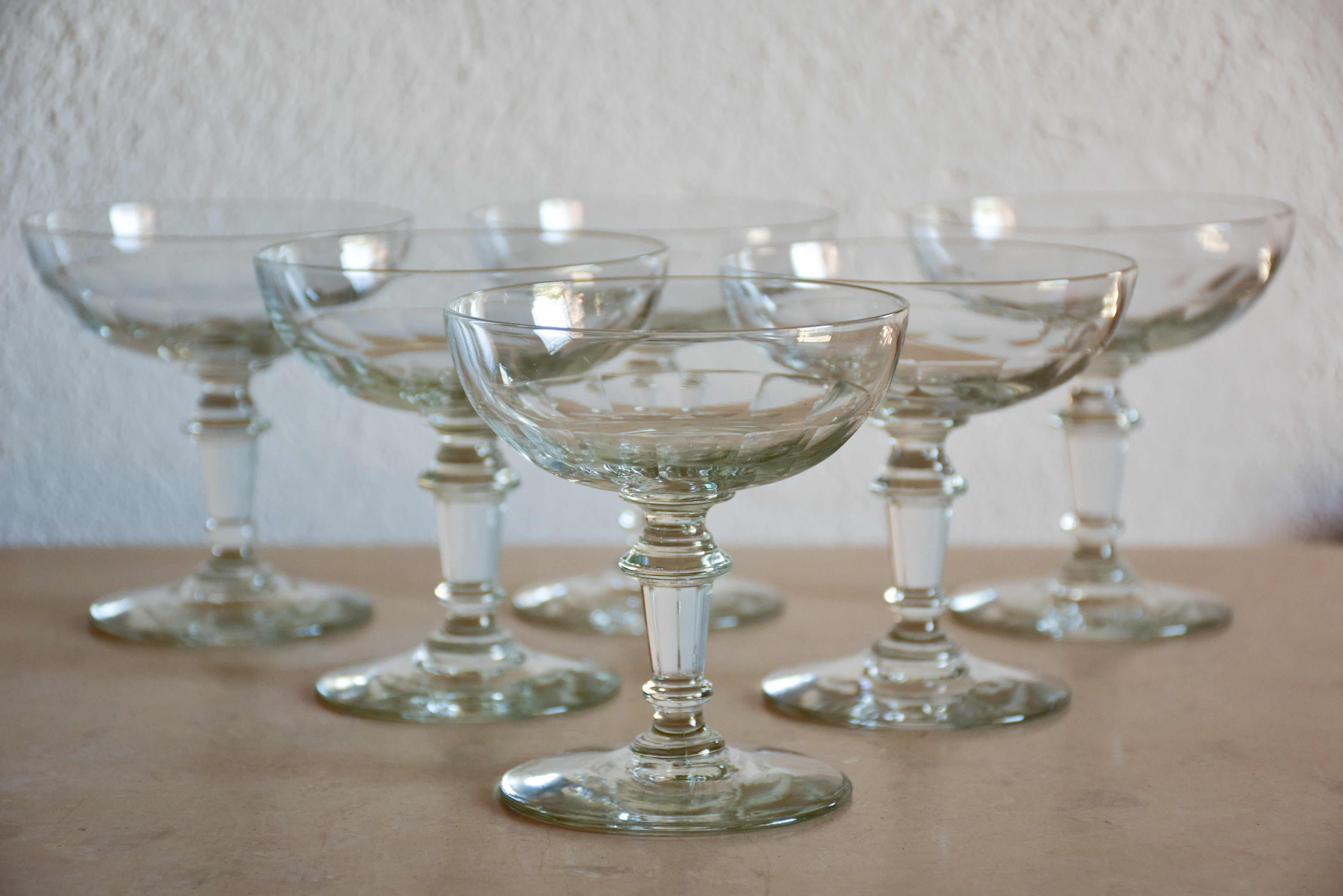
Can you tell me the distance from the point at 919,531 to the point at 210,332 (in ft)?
1.28

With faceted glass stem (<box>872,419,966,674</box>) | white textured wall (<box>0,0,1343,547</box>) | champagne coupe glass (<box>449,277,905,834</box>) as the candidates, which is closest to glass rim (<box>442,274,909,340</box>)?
champagne coupe glass (<box>449,277,905,834</box>)

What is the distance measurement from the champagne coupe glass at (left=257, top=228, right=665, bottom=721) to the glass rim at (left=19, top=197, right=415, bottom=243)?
0.07 meters

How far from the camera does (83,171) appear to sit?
1.36 metres

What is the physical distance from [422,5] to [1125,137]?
631mm

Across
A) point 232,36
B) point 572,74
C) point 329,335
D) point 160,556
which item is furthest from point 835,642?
point 232,36

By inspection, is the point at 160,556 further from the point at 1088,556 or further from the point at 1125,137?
the point at 1125,137

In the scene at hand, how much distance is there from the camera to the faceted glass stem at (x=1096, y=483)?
0.90 metres

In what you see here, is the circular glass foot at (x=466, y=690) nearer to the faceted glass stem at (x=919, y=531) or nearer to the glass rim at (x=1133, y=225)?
the faceted glass stem at (x=919, y=531)

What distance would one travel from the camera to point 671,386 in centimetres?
55

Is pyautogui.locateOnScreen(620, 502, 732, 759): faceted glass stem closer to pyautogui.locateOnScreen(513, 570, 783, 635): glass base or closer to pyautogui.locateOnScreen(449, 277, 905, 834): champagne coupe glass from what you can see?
pyautogui.locateOnScreen(449, 277, 905, 834): champagne coupe glass

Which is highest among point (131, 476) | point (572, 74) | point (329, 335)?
point (572, 74)

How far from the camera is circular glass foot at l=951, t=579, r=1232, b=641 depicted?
2.73ft

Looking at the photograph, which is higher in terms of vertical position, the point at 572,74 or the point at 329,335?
the point at 572,74

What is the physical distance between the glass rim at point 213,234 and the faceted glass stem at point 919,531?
28cm
